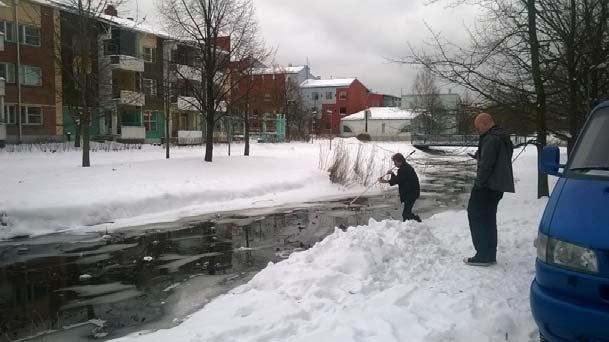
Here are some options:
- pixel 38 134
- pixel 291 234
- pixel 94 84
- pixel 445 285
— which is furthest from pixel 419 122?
pixel 445 285

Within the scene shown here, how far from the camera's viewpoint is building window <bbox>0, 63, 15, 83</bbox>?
115 feet

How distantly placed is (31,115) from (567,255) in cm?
3975

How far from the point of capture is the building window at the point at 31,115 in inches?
1423

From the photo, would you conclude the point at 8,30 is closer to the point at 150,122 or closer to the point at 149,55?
the point at 149,55

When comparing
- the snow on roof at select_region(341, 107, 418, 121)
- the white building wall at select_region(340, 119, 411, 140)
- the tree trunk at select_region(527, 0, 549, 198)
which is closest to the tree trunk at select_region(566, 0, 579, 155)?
the tree trunk at select_region(527, 0, 549, 198)

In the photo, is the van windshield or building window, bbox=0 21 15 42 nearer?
the van windshield

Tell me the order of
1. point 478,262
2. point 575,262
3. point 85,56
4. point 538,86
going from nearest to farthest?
1. point 575,262
2. point 478,262
3. point 538,86
4. point 85,56

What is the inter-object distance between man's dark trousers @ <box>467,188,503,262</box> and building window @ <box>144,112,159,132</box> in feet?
143

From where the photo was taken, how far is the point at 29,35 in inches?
1433

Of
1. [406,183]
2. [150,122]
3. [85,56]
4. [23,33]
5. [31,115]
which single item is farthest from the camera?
[150,122]

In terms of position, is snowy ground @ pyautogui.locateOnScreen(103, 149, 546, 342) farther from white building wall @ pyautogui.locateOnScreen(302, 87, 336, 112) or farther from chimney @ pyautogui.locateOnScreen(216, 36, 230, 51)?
white building wall @ pyautogui.locateOnScreen(302, 87, 336, 112)

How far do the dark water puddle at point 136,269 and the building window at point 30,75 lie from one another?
29741mm

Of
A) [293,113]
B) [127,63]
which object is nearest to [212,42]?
[127,63]

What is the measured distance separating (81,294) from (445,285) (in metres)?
4.45
